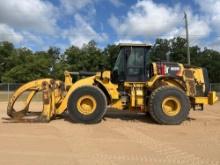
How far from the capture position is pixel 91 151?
865cm

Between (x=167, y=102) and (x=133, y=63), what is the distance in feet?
6.32

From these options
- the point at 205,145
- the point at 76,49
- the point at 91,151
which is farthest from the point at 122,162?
the point at 76,49

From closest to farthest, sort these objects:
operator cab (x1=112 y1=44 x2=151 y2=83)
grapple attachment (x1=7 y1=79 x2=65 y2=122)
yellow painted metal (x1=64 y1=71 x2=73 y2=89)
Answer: grapple attachment (x1=7 y1=79 x2=65 y2=122)
operator cab (x1=112 y1=44 x2=151 y2=83)
yellow painted metal (x1=64 y1=71 x2=73 y2=89)

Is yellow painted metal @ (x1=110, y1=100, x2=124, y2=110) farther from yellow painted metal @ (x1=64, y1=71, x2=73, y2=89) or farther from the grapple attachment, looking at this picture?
the grapple attachment

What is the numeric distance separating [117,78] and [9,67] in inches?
2637

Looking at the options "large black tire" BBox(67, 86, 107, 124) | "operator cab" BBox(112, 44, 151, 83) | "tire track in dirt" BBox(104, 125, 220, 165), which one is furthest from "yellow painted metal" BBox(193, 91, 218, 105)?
"tire track in dirt" BBox(104, 125, 220, 165)

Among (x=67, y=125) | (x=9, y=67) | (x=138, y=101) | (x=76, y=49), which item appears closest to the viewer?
(x=67, y=125)

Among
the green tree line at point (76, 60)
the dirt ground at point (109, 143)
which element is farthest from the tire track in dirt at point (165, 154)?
the green tree line at point (76, 60)

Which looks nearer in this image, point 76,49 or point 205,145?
point 205,145

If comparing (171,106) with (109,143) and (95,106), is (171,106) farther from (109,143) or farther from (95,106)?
(109,143)

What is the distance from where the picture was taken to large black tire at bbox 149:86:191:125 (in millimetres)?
13742

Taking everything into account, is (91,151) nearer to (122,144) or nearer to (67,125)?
(122,144)

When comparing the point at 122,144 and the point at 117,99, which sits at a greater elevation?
the point at 117,99

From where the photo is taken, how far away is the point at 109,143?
9.71 m
